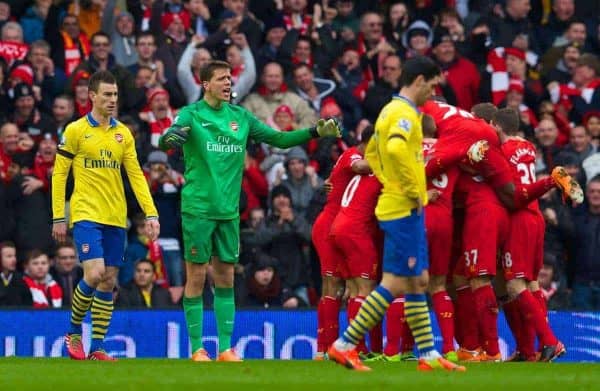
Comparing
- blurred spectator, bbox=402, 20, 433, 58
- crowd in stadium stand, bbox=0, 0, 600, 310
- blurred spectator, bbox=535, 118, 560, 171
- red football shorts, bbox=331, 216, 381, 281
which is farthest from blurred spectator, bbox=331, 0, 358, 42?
red football shorts, bbox=331, 216, 381, 281

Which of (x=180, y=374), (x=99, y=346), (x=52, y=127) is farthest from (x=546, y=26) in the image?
(x=180, y=374)

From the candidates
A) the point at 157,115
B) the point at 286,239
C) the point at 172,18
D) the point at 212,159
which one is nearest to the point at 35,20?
the point at 172,18

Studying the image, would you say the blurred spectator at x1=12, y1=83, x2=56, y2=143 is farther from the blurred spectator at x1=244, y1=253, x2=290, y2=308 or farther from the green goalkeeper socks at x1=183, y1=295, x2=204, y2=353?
the green goalkeeper socks at x1=183, y1=295, x2=204, y2=353

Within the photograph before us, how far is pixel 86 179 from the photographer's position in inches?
631

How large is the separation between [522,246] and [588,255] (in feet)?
18.1

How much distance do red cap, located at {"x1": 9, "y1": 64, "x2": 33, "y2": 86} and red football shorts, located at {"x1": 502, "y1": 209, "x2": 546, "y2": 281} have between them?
27.8ft

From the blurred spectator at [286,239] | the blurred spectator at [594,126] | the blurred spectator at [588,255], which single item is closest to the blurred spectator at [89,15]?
the blurred spectator at [286,239]

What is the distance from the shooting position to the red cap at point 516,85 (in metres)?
24.5

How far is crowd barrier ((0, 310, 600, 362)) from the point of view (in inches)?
785

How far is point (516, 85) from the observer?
24625 millimetres

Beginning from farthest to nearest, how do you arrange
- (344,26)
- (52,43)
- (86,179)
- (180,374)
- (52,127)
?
(344,26) < (52,43) < (52,127) < (86,179) < (180,374)

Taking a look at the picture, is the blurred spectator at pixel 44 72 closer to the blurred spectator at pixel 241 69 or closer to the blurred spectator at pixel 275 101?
the blurred spectator at pixel 241 69

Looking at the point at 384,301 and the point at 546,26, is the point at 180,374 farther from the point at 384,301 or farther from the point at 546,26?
the point at 546,26

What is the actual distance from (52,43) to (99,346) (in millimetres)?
8582
